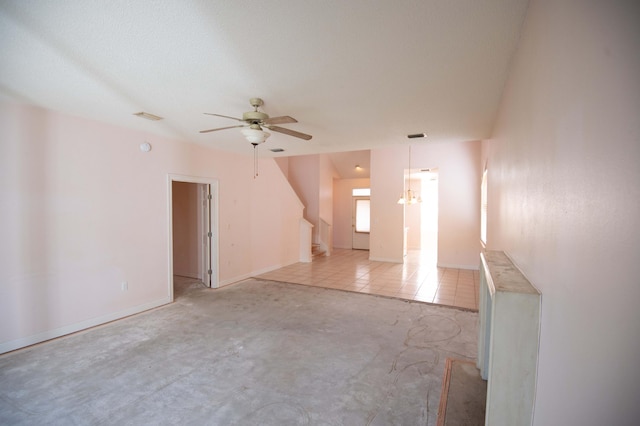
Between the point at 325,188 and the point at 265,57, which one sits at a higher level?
the point at 265,57

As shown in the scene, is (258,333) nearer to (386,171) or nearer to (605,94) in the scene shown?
(605,94)

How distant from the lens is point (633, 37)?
1.95 feet

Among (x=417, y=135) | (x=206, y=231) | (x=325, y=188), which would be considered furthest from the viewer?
(x=325, y=188)

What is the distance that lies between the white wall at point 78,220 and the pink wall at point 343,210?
6.67 metres

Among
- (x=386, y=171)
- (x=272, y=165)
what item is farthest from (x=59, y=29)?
(x=386, y=171)

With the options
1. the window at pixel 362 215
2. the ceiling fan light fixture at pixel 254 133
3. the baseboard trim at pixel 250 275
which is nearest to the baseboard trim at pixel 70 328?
the baseboard trim at pixel 250 275

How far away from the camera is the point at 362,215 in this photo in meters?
11.3

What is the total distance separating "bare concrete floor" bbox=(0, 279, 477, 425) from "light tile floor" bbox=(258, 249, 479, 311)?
806mm

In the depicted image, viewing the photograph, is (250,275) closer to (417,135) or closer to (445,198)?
(417,135)

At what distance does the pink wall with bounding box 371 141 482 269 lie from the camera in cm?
751

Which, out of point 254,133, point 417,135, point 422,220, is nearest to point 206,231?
point 254,133

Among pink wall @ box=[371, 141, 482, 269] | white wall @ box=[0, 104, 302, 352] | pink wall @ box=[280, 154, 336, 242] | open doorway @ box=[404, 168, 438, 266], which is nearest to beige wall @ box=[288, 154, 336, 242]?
pink wall @ box=[280, 154, 336, 242]

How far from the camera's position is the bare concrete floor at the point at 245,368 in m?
2.28

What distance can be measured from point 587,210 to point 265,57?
2.21m
